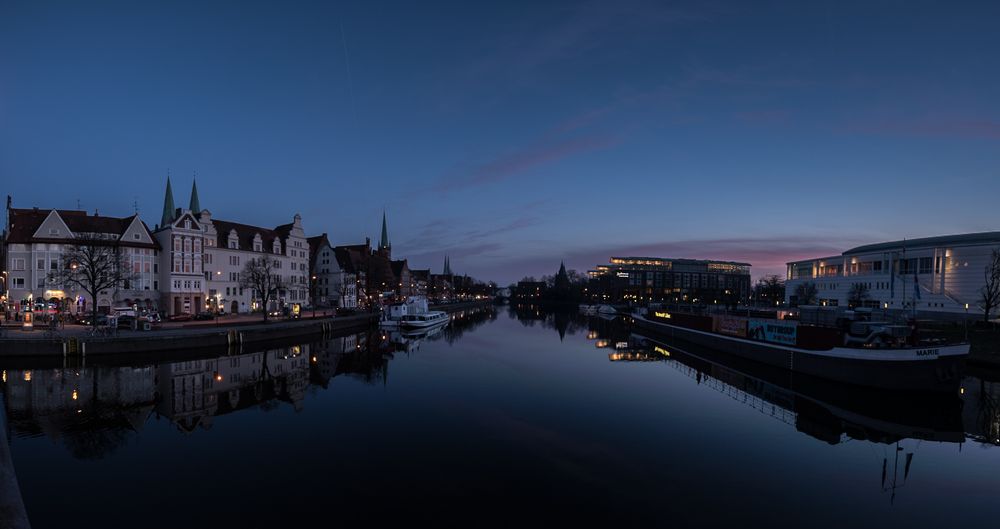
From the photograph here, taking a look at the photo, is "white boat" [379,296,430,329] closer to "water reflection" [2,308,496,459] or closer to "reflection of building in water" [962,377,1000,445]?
"water reflection" [2,308,496,459]

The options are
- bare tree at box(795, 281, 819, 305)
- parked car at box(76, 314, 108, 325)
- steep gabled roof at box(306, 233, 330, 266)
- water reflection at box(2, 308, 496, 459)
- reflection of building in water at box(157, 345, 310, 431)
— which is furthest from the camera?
steep gabled roof at box(306, 233, 330, 266)

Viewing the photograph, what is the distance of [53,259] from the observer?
171 ft

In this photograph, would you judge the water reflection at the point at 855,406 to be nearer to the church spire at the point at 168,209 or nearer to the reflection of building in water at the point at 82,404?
the reflection of building in water at the point at 82,404

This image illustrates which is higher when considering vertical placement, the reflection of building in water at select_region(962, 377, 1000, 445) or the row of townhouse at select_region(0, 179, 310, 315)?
the row of townhouse at select_region(0, 179, 310, 315)

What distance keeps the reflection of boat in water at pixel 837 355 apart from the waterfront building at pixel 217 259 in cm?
5757

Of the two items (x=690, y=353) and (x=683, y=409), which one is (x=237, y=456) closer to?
(x=683, y=409)

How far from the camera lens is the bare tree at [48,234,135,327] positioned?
4594 cm

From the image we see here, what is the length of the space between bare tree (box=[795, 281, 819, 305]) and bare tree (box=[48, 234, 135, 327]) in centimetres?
11267

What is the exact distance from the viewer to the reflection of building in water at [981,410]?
21906 millimetres

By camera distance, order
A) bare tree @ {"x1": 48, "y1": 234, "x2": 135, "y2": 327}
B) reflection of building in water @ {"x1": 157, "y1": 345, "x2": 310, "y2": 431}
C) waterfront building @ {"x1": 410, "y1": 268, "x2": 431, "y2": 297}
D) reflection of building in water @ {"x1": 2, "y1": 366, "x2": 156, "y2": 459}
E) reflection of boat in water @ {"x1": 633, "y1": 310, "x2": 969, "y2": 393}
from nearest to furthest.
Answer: reflection of building in water @ {"x1": 2, "y1": 366, "x2": 156, "y2": 459} < reflection of building in water @ {"x1": 157, "y1": 345, "x2": 310, "y2": 431} < reflection of boat in water @ {"x1": 633, "y1": 310, "x2": 969, "y2": 393} < bare tree @ {"x1": 48, "y1": 234, "x2": 135, "y2": 327} < waterfront building @ {"x1": 410, "y1": 268, "x2": 431, "y2": 297}

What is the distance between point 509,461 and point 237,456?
1015 centimetres

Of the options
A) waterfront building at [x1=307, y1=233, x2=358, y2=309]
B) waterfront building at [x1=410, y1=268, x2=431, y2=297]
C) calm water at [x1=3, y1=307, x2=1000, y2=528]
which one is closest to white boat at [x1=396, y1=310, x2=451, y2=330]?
waterfront building at [x1=307, y1=233, x2=358, y2=309]

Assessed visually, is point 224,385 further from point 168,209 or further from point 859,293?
point 859,293

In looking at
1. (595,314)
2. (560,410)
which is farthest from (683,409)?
(595,314)
